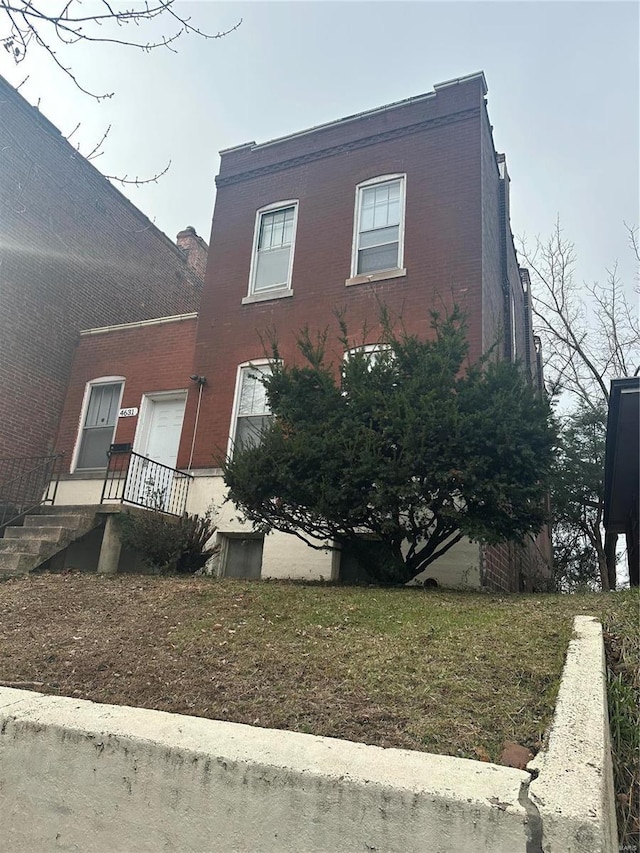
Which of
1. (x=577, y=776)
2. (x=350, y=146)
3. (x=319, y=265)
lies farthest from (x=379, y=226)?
(x=577, y=776)

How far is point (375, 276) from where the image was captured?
35.7ft

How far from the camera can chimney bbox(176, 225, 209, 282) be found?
18.9 meters

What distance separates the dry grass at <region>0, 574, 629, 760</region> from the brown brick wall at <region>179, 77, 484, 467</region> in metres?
5.16

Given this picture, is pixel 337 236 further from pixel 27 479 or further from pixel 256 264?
pixel 27 479

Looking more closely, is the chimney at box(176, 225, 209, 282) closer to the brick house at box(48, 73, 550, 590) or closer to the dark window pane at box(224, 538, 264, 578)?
the brick house at box(48, 73, 550, 590)

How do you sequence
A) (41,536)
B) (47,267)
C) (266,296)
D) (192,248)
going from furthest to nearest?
(192,248)
(47,267)
(266,296)
(41,536)

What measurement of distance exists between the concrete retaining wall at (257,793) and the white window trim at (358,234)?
8742mm

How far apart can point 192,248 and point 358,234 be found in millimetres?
9157

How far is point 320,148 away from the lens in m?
12.3

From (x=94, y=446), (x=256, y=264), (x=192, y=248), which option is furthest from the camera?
(x=192, y=248)

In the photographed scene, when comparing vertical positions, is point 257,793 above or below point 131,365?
below

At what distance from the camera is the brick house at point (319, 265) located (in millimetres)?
10281

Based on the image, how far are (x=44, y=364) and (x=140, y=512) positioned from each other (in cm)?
573

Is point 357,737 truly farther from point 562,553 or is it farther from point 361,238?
point 562,553
